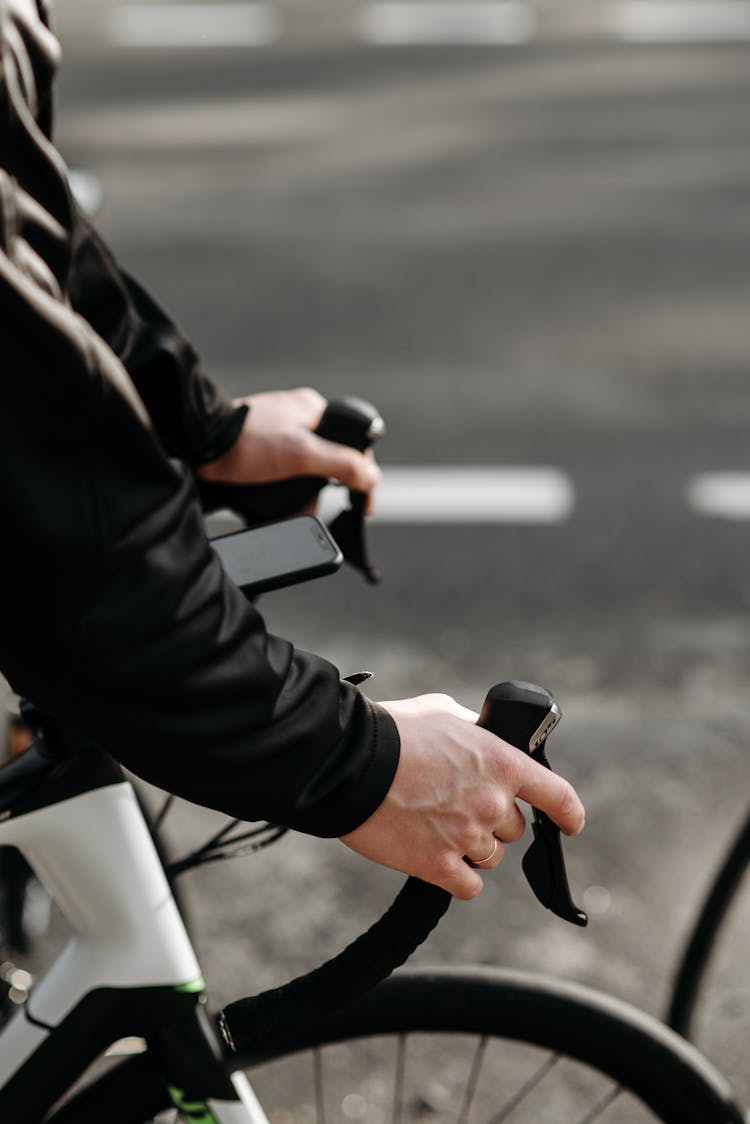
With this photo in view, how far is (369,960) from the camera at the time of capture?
4.63 feet

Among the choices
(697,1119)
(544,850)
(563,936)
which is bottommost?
(563,936)

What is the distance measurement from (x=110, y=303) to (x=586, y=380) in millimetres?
4609

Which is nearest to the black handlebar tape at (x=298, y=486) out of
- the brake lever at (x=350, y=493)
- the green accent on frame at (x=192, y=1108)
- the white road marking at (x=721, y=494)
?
the brake lever at (x=350, y=493)

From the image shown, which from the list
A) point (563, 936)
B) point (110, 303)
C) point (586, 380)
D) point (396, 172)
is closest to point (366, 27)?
point (396, 172)

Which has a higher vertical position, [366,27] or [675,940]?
[675,940]

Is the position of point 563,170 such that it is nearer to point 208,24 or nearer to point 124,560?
point 208,24

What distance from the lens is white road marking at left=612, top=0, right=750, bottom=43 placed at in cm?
1259

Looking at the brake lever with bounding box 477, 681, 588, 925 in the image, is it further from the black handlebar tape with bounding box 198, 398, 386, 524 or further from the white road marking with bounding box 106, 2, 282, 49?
the white road marking with bounding box 106, 2, 282, 49

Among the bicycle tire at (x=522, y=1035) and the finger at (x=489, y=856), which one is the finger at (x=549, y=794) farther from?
the bicycle tire at (x=522, y=1035)

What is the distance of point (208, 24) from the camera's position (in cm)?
1313

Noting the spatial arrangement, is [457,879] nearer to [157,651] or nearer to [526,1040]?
[157,651]

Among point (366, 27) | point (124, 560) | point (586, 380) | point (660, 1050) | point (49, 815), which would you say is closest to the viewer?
point (124, 560)

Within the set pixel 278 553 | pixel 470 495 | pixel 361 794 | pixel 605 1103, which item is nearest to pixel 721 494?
pixel 470 495

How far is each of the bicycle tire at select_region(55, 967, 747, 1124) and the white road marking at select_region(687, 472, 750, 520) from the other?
3559 millimetres
